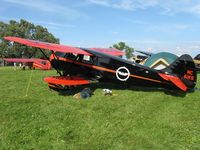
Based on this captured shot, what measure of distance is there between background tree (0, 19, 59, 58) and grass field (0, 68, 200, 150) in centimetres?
7343

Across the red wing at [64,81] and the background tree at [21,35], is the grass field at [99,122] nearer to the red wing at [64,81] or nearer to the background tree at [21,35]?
the red wing at [64,81]

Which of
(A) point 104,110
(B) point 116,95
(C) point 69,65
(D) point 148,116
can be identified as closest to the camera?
(D) point 148,116

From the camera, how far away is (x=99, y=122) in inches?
273

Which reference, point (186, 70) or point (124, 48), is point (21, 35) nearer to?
point (124, 48)

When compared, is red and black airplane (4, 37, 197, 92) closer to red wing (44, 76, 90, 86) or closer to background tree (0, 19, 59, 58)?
red wing (44, 76, 90, 86)

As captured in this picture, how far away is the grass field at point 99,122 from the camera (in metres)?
5.66

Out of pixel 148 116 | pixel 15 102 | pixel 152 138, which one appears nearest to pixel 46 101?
pixel 15 102

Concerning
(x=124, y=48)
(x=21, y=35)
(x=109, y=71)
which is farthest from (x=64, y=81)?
(x=124, y=48)

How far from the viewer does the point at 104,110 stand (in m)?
8.09

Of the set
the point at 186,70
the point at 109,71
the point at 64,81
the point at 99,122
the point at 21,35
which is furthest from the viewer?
the point at 21,35

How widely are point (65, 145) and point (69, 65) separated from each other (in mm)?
6694

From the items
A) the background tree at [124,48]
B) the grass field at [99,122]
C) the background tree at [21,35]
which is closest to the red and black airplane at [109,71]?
the grass field at [99,122]

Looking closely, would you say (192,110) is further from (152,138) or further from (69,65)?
(69,65)

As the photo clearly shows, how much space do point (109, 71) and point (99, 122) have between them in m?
4.83
